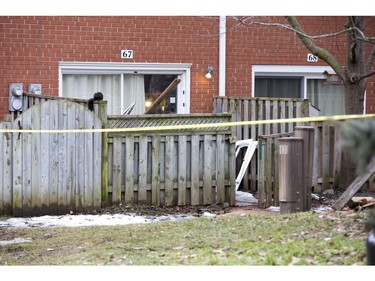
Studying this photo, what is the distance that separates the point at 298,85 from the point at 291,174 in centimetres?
816

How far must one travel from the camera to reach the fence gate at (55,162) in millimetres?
12203

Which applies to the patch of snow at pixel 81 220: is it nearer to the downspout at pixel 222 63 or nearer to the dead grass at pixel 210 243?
the dead grass at pixel 210 243

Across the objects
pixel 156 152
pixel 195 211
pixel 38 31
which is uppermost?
pixel 38 31

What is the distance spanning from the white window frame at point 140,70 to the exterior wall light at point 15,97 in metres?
0.94

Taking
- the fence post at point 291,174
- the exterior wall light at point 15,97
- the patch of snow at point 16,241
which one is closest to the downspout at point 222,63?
the exterior wall light at point 15,97

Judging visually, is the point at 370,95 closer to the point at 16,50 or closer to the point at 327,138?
the point at 327,138

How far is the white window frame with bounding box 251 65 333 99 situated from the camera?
1805 cm

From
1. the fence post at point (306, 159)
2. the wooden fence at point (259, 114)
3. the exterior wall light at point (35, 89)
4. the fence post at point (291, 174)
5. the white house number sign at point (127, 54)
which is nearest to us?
the fence post at point (291, 174)

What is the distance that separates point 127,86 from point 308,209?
744 cm

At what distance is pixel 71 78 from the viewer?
1709cm

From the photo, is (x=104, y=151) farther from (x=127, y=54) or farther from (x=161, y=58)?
(x=161, y=58)

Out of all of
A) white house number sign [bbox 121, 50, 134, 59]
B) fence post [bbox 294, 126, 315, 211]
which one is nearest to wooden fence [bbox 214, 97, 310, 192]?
white house number sign [bbox 121, 50, 134, 59]

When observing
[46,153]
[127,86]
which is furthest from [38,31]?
[46,153]

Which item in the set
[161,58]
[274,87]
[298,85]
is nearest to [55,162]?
[161,58]
